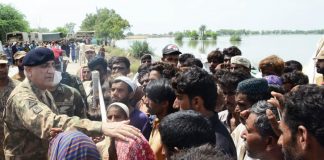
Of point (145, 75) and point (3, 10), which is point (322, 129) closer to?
point (145, 75)

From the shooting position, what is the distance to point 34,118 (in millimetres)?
2504

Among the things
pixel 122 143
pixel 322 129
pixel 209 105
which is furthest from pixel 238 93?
pixel 322 129

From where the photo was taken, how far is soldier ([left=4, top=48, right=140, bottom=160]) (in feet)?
7.94

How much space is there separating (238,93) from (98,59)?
323cm

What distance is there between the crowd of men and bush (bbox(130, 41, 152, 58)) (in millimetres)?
24890

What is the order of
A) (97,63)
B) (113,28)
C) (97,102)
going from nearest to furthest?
1. (97,102)
2. (97,63)
3. (113,28)

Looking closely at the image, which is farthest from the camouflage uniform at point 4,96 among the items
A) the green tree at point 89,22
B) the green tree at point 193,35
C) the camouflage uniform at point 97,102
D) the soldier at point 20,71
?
the green tree at point 193,35

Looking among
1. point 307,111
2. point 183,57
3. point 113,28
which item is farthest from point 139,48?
point 307,111

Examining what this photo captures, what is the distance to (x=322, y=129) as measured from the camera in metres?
1.54

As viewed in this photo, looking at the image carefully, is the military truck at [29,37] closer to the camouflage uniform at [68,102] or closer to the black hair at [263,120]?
the camouflage uniform at [68,102]

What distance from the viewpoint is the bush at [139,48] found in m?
Answer: 29.7

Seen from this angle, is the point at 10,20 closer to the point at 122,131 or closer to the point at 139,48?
the point at 139,48

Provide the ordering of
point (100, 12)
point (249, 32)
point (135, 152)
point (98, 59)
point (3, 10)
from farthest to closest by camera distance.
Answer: point (249, 32)
point (100, 12)
point (3, 10)
point (98, 59)
point (135, 152)

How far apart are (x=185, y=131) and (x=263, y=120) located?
1.98 ft
